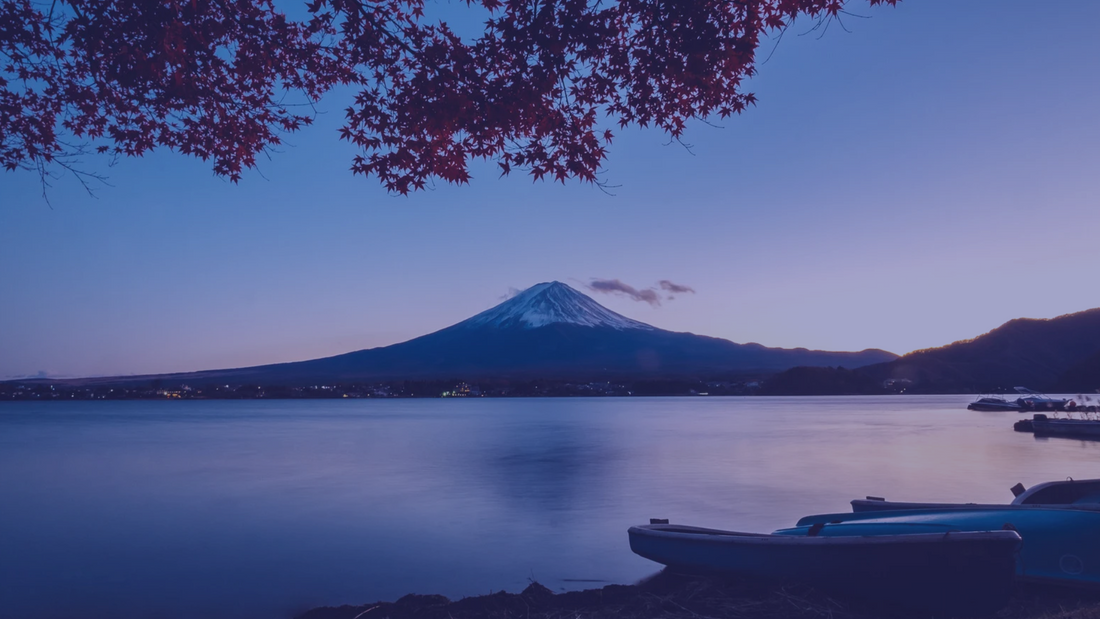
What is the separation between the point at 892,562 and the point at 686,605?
167cm

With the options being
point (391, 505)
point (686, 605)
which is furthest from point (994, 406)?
point (686, 605)

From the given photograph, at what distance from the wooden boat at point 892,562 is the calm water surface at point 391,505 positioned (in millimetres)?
3038

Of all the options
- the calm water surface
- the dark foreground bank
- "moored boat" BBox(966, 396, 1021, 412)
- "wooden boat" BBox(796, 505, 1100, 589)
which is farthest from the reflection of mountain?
"moored boat" BBox(966, 396, 1021, 412)

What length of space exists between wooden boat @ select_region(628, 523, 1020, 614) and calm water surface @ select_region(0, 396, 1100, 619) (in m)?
3.04

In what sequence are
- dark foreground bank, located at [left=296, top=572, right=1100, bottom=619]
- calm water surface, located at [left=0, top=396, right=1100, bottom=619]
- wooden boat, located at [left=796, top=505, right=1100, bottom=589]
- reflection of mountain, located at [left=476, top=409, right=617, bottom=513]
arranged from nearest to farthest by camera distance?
dark foreground bank, located at [left=296, top=572, right=1100, bottom=619], wooden boat, located at [left=796, top=505, right=1100, bottom=589], calm water surface, located at [left=0, top=396, right=1100, bottom=619], reflection of mountain, located at [left=476, top=409, right=617, bottom=513]

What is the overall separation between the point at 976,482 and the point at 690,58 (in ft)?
58.1

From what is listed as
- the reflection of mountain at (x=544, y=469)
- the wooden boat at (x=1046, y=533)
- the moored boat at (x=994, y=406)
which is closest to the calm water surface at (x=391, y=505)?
the reflection of mountain at (x=544, y=469)

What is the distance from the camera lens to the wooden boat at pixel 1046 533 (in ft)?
20.0

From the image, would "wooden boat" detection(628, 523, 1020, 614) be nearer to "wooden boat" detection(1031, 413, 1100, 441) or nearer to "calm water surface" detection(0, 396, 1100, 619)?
"calm water surface" detection(0, 396, 1100, 619)

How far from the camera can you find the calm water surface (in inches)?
360

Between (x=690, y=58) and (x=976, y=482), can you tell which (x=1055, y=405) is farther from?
(x=690, y=58)

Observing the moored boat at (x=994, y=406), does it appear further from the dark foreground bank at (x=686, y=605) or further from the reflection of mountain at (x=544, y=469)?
the dark foreground bank at (x=686, y=605)

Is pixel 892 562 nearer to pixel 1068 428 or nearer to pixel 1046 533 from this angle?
pixel 1046 533

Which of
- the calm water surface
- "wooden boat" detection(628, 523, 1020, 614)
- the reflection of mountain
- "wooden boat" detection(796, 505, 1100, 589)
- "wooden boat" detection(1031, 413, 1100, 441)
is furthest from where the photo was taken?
"wooden boat" detection(1031, 413, 1100, 441)
